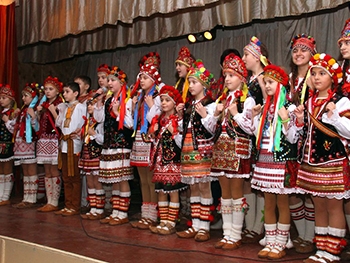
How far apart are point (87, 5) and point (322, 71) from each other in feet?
11.4

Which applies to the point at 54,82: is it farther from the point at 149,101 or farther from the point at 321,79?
the point at 321,79

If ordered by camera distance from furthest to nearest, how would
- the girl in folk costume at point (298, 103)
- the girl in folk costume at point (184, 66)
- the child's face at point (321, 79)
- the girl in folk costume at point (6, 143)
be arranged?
1. the girl in folk costume at point (6, 143)
2. the girl in folk costume at point (184, 66)
3. the girl in folk costume at point (298, 103)
4. the child's face at point (321, 79)

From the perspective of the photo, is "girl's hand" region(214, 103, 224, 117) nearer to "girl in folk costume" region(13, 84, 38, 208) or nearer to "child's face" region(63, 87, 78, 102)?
"child's face" region(63, 87, 78, 102)

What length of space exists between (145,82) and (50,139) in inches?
61.3

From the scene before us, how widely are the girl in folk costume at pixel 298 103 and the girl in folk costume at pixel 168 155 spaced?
101 cm

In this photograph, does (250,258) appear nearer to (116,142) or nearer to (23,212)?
(116,142)

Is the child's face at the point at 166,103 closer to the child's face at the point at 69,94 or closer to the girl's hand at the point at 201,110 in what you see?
the girl's hand at the point at 201,110

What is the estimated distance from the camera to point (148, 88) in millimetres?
4430

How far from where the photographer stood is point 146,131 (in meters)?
4.38

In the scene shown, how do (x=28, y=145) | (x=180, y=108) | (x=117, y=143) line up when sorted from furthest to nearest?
(x=28, y=145)
(x=117, y=143)
(x=180, y=108)

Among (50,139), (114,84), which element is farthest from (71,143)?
(114,84)

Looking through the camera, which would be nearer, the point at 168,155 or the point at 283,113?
the point at 283,113

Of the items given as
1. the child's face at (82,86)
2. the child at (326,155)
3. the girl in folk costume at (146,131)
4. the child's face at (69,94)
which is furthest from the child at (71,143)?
the child at (326,155)

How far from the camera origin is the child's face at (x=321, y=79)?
3.07m
